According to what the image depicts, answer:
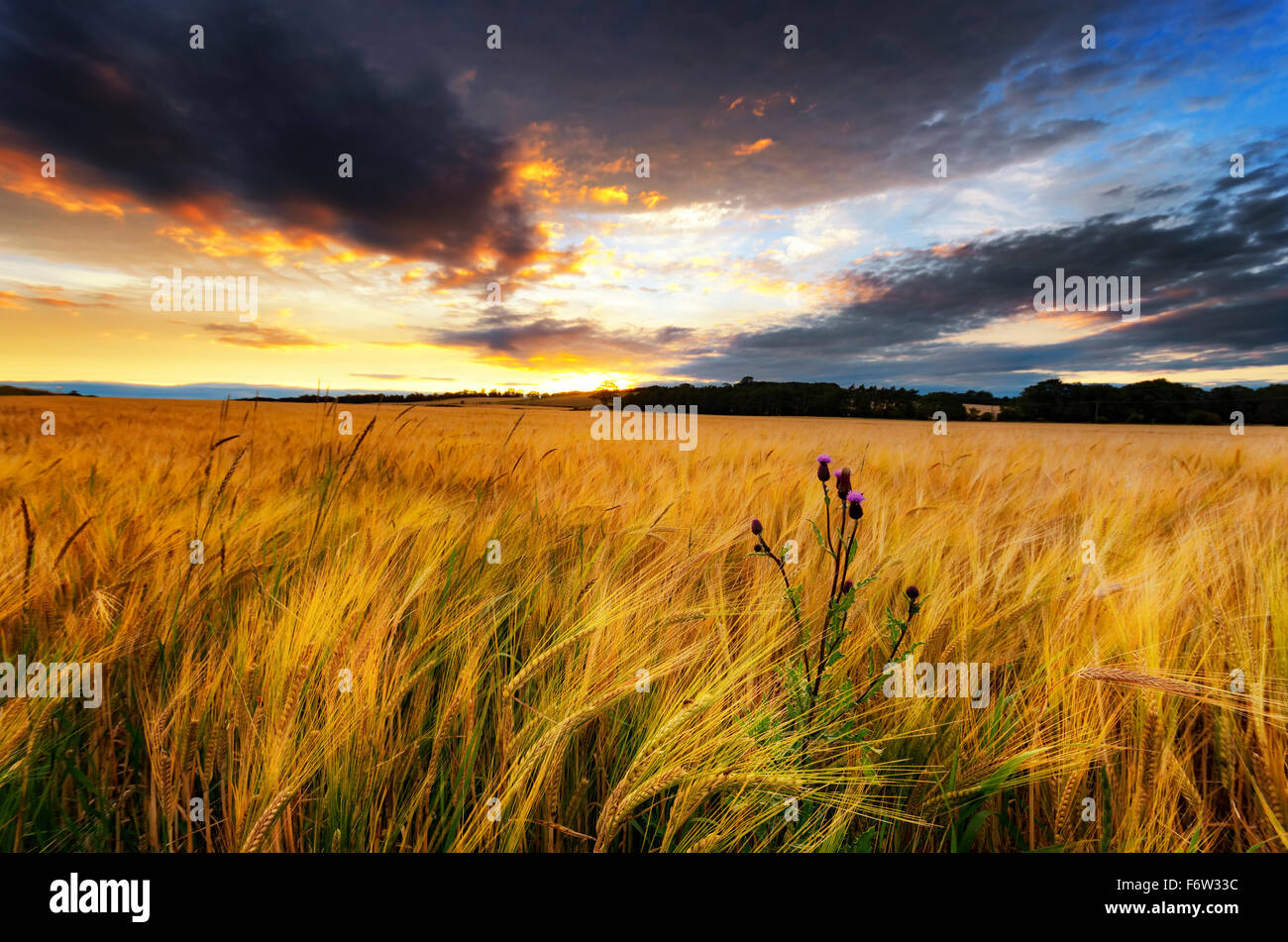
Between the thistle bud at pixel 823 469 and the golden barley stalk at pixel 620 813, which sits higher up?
the thistle bud at pixel 823 469

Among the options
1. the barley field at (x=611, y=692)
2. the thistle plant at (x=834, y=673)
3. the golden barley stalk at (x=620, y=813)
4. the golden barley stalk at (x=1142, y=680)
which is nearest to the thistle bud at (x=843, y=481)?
the thistle plant at (x=834, y=673)

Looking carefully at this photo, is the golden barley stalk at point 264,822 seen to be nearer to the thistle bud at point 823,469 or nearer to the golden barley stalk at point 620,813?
the golden barley stalk at point 620,813

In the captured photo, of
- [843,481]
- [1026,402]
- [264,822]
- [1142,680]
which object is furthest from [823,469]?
[1026,402]

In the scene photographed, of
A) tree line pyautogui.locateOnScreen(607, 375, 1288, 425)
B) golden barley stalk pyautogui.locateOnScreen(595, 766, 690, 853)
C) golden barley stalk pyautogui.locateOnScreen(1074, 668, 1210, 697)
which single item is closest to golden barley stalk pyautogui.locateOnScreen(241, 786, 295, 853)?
golden barley stalk pyautogui.locateOnScreen(595, 766, 690, 853)

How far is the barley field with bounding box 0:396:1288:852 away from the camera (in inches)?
38.2

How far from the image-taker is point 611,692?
987 millimetres

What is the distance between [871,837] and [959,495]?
3.31 metres

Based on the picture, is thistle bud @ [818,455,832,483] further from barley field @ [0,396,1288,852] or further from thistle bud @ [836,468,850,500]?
barley field @ [0,396,1288,852]

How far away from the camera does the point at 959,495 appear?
368cm

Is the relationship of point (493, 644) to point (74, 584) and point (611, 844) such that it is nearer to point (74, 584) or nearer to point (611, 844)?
point (611, 844)

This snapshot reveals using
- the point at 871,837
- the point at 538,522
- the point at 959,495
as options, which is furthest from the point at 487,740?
the point at 959,495

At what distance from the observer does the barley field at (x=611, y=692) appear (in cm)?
97

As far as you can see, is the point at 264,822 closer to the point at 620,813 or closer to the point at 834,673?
the point at 620,813
